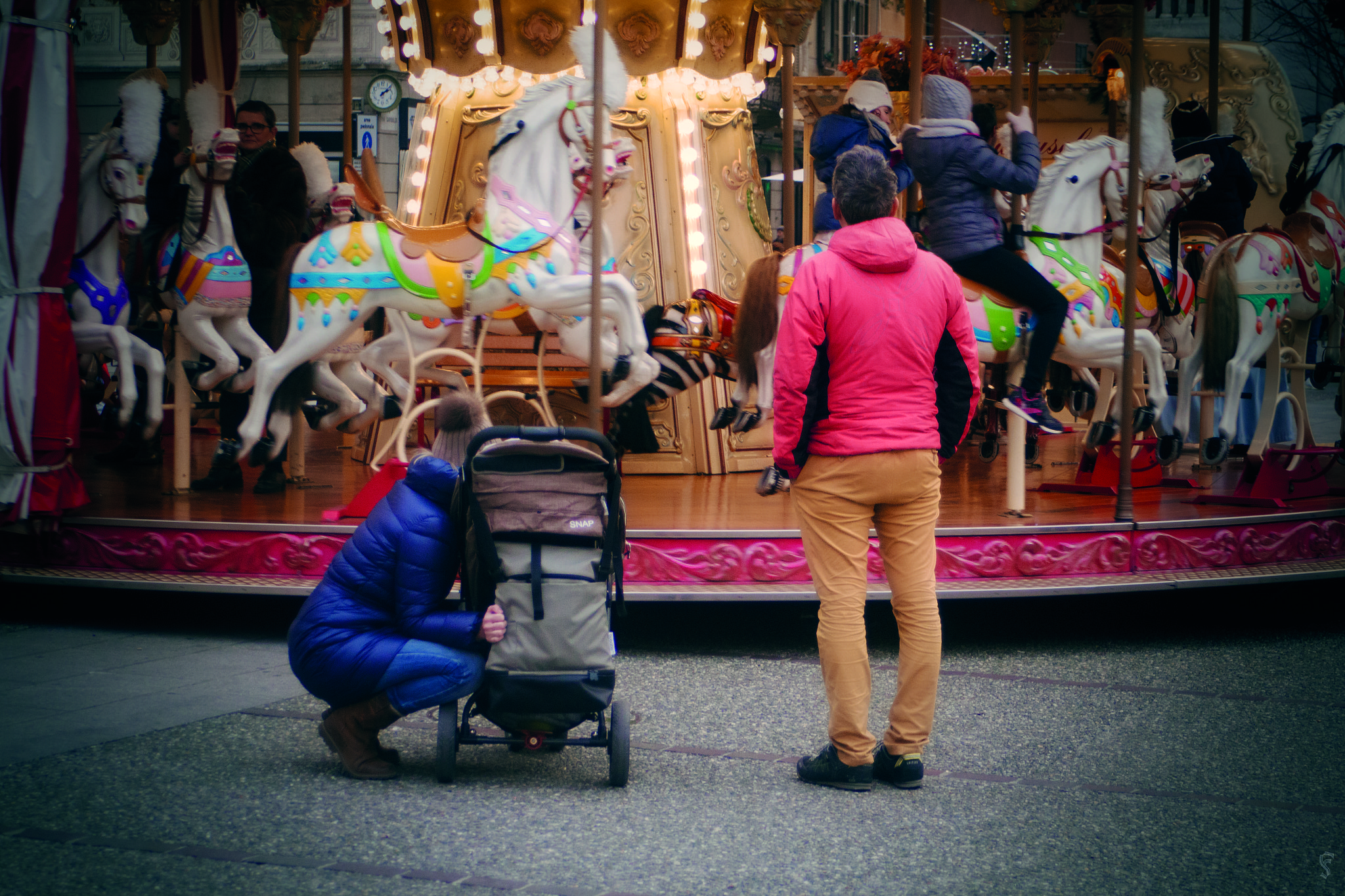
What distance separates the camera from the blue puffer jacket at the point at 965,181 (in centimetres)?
660

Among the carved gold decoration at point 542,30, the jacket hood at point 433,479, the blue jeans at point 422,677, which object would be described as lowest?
the blue jeans at point 422,677

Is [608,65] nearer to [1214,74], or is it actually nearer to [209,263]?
[209,263]

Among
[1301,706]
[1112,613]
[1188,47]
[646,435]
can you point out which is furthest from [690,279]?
[1188,47]

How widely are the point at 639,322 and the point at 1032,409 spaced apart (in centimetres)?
210

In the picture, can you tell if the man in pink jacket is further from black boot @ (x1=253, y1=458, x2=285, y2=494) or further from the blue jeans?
black boot @ (x1=253, y1=458, x2=285, y2=494)

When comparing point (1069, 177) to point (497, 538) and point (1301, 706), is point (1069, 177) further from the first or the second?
point (497, 538)

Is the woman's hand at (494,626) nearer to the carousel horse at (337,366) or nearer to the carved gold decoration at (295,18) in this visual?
the carousel horse at (337,366)

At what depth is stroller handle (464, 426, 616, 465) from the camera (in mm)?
4191

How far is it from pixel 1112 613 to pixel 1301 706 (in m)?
2.17

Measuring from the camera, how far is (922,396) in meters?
4.17

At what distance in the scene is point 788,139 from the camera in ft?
27.1

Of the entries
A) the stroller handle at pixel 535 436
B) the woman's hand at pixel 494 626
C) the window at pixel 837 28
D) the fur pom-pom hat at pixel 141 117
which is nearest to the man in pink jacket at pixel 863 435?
the stroller handle at pixel 535 436

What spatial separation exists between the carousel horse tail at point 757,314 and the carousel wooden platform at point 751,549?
0.81 meters

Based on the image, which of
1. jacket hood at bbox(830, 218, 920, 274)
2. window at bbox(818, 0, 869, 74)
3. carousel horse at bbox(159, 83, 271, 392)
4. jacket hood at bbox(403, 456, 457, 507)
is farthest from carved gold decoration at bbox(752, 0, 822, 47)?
window at bbox(818, 0, 869, 74)
